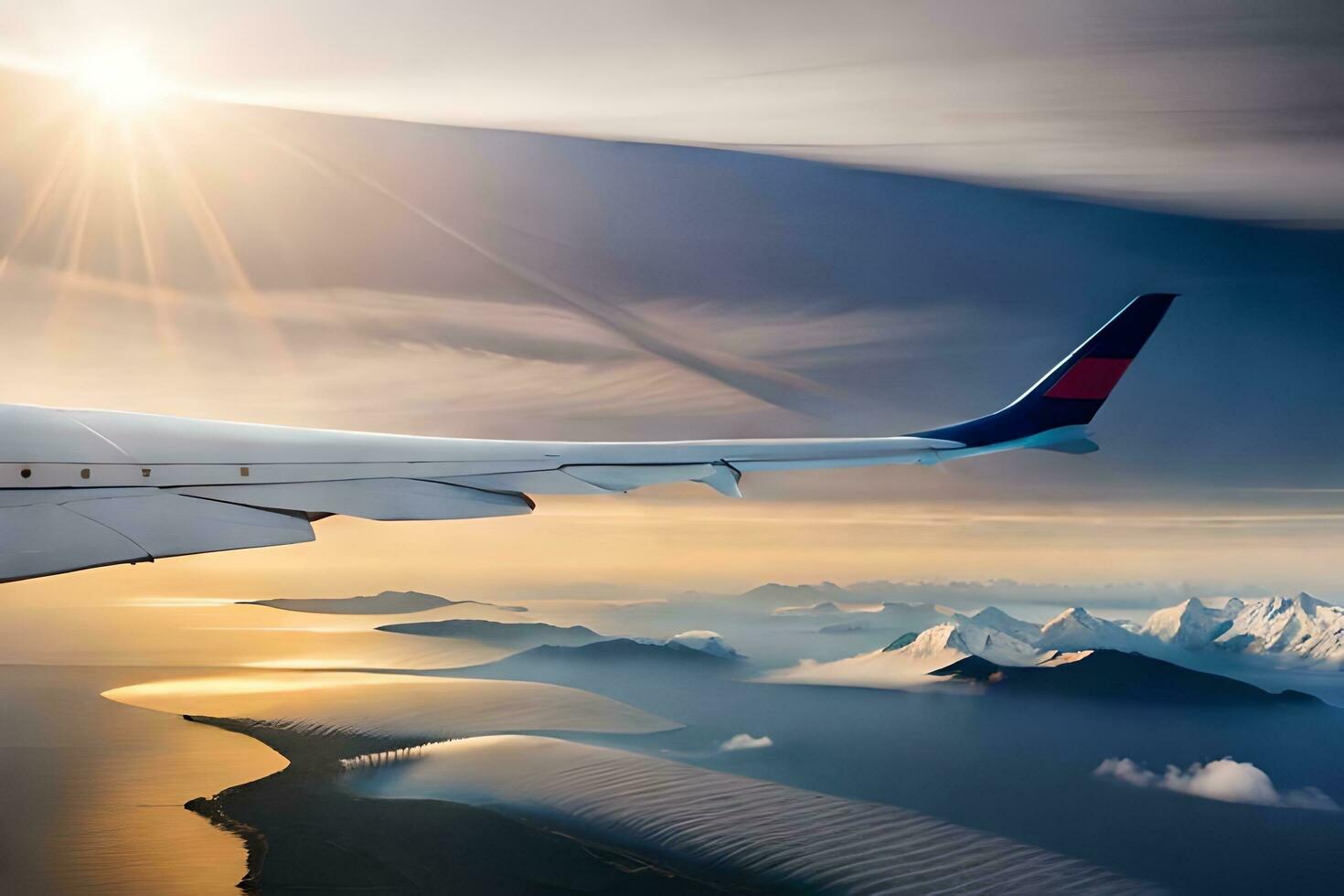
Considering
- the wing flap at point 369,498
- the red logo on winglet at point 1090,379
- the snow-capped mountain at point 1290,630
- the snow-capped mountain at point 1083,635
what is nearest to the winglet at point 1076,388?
the red logo on winglet at point 1090,379

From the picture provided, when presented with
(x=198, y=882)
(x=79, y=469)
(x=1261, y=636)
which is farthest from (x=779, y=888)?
(x=1261, y=636)

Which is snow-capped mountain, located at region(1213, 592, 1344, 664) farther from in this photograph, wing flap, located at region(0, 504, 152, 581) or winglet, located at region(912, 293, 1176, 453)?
wing flap, located at region(0, 504, 152, 581)

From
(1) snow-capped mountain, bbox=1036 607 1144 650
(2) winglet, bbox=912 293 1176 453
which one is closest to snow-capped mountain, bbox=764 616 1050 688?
(1) snow-capped mountain, bbox=1036 607 1144 650

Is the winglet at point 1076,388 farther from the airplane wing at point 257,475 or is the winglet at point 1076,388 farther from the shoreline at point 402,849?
the shoreline at point 402,849

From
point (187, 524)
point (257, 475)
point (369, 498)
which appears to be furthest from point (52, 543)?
point (369, 498)

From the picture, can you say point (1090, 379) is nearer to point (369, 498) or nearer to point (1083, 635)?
point (369, 498)
